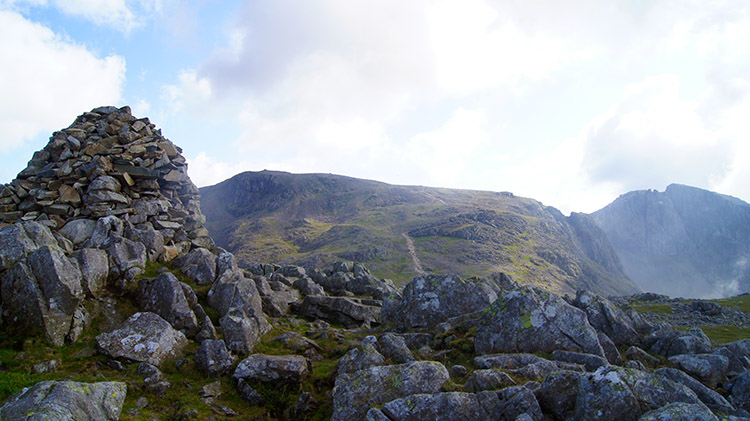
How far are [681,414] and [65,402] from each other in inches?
600

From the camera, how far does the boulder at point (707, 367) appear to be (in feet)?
45.8

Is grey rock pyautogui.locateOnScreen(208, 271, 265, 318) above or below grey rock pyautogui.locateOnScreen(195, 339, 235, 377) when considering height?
above

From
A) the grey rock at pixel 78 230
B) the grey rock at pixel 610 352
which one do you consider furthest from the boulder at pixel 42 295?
the grey rock at pixel 610 352

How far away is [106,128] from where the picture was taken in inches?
1072

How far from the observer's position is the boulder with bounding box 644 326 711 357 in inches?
667

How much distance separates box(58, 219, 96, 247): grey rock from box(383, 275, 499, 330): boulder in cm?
1883

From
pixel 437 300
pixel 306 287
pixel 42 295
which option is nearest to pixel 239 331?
pixel 42 295

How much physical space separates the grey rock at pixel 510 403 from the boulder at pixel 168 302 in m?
14.0

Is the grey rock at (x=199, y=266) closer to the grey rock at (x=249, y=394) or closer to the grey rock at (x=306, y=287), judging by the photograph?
the grey rock at (x=306, y=287)

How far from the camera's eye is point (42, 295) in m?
15.6

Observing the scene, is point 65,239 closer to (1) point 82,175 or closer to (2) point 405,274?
(1) point 82,175

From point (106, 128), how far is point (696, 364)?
36.1 m

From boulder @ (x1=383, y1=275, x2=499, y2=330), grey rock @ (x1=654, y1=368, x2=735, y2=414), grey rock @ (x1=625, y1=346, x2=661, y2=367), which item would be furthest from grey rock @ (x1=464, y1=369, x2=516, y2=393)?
boulder @ (x1=383, y1=275, x2=499, y2=330)

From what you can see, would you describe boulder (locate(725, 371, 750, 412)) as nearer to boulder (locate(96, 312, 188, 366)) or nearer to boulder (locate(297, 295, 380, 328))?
boulder (locate(297, 295, 380, 328))
